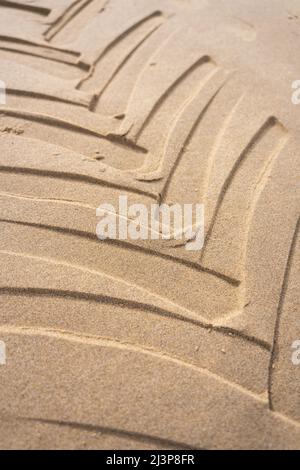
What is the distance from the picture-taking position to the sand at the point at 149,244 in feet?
4.25

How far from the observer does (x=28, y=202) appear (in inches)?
67.1

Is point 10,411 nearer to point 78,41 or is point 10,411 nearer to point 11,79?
point 11,79

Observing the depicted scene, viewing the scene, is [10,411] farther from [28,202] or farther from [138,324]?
[28,202]

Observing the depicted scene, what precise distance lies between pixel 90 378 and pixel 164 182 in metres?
0.91

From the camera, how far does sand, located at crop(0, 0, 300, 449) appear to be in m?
1.30

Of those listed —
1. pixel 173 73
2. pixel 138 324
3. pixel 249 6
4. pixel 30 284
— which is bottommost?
pixel 138 324

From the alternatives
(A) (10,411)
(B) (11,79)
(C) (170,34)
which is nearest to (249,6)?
(C) (170,34)

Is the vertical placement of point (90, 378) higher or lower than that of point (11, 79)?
lower

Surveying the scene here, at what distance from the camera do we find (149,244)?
5.35 feet

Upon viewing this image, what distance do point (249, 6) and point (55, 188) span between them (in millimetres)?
2038

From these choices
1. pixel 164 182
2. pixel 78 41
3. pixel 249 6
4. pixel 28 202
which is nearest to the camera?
pixel 28 202
